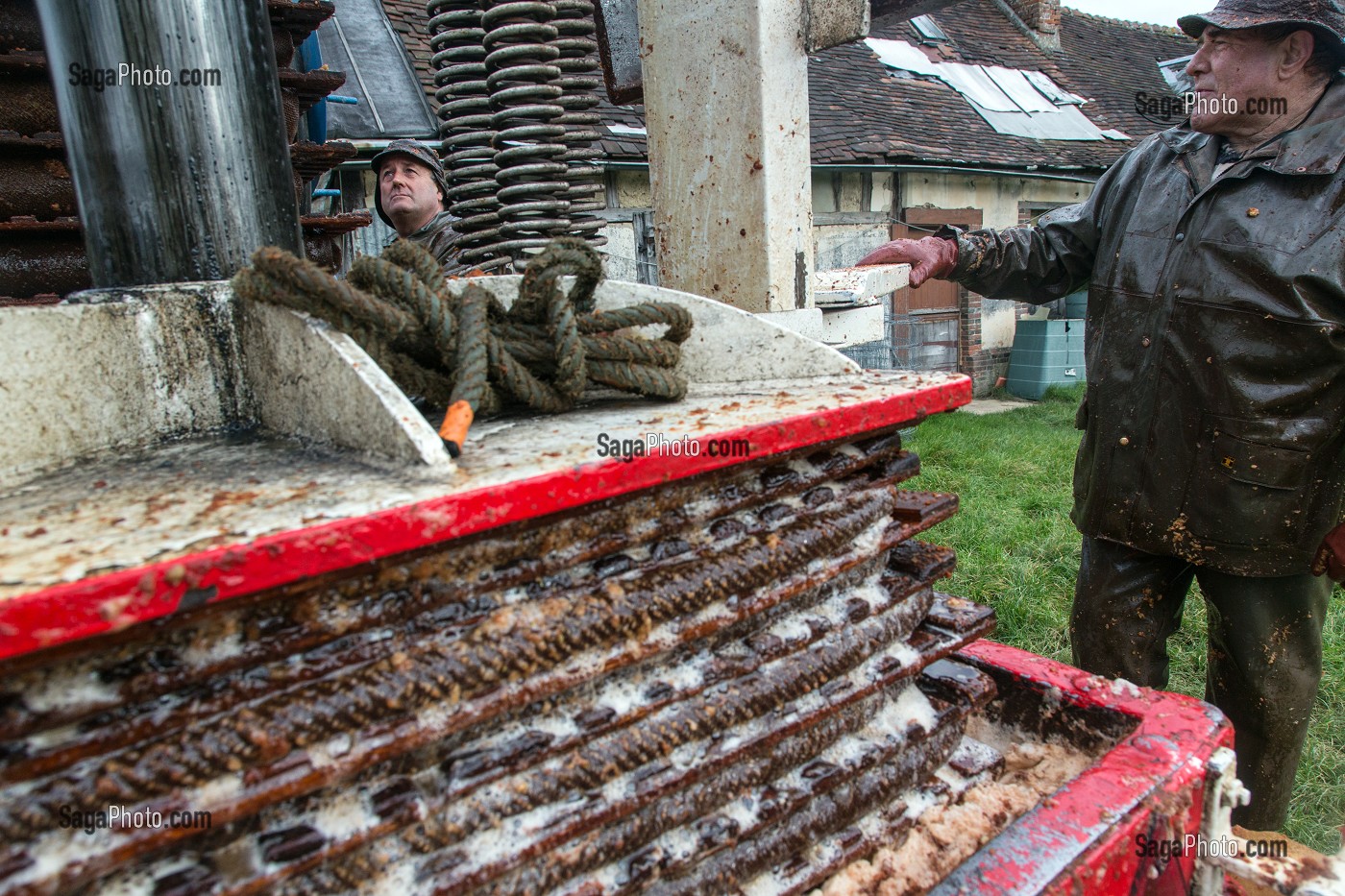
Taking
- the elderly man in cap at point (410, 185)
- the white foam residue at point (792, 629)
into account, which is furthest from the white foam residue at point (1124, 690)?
the elderly man in cap at point (410, 185)

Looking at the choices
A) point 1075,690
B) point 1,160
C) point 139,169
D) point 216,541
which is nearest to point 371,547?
point 216,541

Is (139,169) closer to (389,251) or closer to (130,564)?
(389,251)

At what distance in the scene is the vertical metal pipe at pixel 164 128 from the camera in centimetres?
129

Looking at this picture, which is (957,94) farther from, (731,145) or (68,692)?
(68,692)

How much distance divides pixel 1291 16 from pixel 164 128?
2751mm

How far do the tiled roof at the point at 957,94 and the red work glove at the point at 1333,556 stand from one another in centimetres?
574

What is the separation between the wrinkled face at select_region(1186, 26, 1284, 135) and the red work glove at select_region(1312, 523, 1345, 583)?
1187 millimetres

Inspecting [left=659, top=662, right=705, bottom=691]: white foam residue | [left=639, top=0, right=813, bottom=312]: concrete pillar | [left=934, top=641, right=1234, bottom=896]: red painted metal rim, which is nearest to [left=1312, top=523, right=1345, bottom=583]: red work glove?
[left=934, top=641, right=1234, bottom=896]: red painted metal rim

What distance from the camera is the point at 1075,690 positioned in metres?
1.63

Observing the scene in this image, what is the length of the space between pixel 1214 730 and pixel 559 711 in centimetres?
123

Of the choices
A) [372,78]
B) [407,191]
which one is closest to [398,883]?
[407,191]

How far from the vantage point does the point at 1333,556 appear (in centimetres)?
217

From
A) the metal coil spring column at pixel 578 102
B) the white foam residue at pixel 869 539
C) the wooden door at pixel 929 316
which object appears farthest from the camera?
the wooden door at pixel 929 316

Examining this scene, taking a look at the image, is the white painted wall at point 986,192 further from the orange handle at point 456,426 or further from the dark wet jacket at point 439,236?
the orange handle at point 456,426
